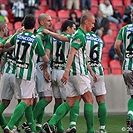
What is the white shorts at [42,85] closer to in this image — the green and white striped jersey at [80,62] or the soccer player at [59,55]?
the soccer player at [59,55]

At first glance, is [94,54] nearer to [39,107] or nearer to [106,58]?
[39,107]

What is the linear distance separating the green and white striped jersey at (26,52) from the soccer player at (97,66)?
1285 millimetres

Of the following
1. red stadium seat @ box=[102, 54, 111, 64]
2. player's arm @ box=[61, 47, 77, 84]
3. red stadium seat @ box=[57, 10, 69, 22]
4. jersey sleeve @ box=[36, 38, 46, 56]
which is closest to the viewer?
player's arm @ box=[61, 47, 77, 84]

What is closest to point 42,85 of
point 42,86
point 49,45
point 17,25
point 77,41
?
point 42,86

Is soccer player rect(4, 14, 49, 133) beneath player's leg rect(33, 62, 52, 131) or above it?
above

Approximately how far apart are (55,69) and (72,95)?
124 cm

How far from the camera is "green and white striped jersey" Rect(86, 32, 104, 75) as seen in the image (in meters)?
12.9

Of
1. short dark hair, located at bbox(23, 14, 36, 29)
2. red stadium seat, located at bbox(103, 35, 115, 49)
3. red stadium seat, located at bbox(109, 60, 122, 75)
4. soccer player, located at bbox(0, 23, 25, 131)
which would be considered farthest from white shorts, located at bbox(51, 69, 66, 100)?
red stadium seat, located at bbox(103, 35, 115, 49)

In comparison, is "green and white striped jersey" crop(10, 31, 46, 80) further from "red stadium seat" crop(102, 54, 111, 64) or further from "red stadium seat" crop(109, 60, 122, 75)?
"red stadium seat" crop(102, 54, 111, 64)

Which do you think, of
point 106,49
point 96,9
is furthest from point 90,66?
point 96,9

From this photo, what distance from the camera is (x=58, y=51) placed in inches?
507

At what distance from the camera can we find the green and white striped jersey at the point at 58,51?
12.8m

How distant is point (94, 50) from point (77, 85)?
1.31 m

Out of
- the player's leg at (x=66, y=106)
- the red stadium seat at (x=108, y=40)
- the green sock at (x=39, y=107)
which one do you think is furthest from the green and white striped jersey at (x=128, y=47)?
the red stadium seat at (x=108, y=40)
